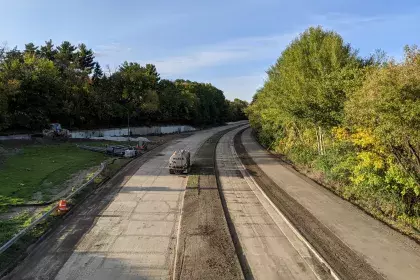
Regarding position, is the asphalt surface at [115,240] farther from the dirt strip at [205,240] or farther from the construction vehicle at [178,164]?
the construction vehicle at [178,164]

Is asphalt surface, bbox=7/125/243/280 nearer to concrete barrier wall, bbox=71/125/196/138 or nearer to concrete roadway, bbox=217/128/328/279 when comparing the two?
Answer: concrete roadway, bbox=217/128/328/279

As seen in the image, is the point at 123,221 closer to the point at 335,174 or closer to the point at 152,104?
the point at 335,174

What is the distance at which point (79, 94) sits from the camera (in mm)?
56656

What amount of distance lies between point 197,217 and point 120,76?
5467cm

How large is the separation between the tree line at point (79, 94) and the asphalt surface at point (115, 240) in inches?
958

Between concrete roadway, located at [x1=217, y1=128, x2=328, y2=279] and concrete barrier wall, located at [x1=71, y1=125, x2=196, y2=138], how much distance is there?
1314 inches

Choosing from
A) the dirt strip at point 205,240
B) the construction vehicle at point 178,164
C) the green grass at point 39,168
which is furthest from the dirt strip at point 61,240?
the construction vehicle at point 178,164

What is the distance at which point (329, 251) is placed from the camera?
43.6ft

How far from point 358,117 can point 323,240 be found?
4.93 m

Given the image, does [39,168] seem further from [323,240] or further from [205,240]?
[323,240]

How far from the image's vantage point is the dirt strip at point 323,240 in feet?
38.7

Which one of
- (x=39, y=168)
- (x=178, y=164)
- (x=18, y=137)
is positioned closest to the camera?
(x=178, y=164)

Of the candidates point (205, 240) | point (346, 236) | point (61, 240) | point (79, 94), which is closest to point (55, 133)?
point (79, 94)

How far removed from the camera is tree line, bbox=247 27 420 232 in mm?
12727
